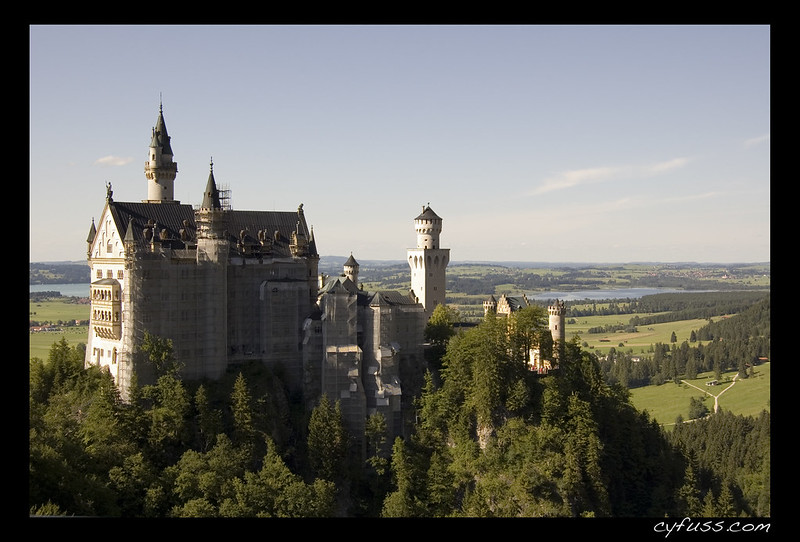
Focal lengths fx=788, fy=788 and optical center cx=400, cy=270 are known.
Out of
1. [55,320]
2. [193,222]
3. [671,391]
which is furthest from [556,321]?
[55,320]

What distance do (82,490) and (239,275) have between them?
23.1 metres

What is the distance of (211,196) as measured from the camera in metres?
67.1

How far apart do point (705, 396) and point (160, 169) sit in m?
116

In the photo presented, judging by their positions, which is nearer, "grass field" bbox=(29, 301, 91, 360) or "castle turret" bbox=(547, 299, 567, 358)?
"castle turret" bbox=(547, 299, 567, 358)

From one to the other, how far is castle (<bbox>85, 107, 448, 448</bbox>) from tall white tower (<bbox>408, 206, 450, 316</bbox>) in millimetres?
12359

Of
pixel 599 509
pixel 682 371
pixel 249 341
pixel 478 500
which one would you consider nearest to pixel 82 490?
pixel 249 341

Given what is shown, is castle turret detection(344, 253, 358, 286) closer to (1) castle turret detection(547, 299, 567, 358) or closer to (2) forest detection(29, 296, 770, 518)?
(2) forest detection(29, 296, 770, 518)

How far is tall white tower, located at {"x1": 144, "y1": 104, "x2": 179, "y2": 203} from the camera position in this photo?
3046 inches

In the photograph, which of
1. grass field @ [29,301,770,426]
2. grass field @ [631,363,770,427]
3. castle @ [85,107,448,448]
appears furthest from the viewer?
grass field @ [631,363,770,427]

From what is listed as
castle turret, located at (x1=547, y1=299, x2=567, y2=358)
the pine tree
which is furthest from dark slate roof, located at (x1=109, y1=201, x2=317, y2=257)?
castle turret, located at (x1=547, y1=299, x2=567, y2=358)

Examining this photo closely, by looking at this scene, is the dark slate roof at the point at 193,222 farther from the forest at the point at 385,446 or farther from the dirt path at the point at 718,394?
the dirt path at the point at 718,394

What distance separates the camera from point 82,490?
Result: 52594 millimetres

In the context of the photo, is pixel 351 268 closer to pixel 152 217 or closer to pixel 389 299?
pixel 389 299
